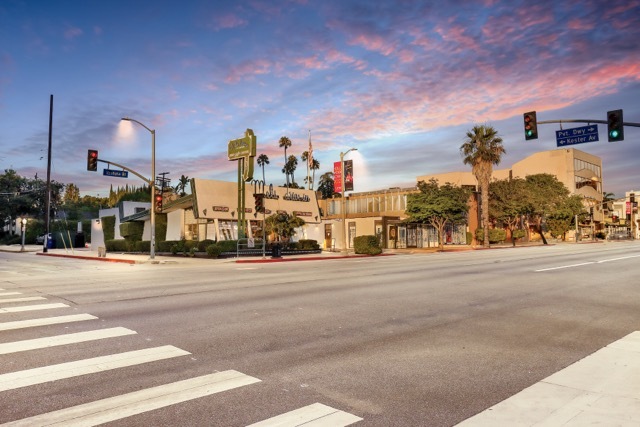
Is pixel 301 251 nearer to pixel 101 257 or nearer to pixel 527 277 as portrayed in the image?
pixel 101 257

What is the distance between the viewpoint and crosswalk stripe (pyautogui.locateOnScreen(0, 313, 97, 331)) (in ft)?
27.2

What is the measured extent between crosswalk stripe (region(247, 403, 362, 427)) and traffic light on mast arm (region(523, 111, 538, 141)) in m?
21.4

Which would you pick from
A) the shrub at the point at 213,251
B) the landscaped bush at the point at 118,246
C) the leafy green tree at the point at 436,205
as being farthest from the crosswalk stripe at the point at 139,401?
the leafy green tree at the point at 436,205

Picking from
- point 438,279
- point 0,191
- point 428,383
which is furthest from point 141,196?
point 428,383

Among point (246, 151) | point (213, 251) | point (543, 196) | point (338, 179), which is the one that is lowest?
point (213, 251)

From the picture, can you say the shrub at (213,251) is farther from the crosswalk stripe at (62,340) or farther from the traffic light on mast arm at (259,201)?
the crosswalk stripe at (62,340)

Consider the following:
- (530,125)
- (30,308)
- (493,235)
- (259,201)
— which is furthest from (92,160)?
(493,235)

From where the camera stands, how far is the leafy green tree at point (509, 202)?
59719 mm

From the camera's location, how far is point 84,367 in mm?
5738

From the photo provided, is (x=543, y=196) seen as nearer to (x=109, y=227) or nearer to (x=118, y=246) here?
(x=118, y=246)

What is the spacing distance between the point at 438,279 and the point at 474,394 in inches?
445

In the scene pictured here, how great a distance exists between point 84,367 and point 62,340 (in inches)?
71.1

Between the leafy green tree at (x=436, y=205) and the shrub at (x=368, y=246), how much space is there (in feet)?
38.1

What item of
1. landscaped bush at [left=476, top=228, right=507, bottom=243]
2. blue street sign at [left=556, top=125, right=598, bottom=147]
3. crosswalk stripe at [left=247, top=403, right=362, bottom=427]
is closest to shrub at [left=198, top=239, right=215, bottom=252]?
blue street sign at [left=556, top=125, right=598, bottom=147]
